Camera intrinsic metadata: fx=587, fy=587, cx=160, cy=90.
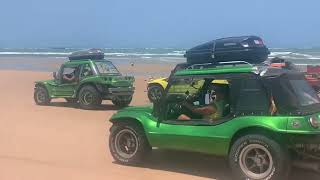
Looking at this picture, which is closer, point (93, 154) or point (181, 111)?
point (181, 111)

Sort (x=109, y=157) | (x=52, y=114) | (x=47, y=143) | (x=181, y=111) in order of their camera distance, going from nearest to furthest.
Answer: (x=181, y=111)
(x=109, y=157)
(x=47, y=143)
(x=52, y=114)

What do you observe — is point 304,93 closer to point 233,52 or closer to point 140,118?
point 233,52

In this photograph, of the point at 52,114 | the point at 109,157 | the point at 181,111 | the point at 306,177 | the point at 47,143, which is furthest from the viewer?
the point at 52,114

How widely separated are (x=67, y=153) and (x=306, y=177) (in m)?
4.03

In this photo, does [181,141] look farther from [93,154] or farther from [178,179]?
[93,154]

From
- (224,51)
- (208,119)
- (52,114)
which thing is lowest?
(52,114)

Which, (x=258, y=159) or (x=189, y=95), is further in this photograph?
(x=189, y=95)

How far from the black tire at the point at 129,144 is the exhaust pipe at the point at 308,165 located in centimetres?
235

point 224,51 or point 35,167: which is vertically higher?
point 224,51

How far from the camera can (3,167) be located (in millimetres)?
8750

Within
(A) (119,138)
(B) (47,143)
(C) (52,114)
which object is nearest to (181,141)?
(A) (119,138)

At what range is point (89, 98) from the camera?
56.0ft

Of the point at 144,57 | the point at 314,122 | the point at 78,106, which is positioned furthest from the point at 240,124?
the point at 144,57

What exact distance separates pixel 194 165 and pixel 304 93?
2.06m
